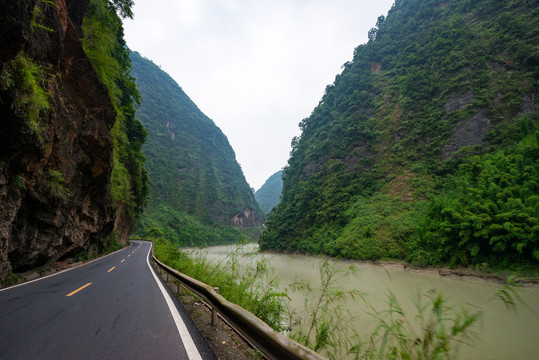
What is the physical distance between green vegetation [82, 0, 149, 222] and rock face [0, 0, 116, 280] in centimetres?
152

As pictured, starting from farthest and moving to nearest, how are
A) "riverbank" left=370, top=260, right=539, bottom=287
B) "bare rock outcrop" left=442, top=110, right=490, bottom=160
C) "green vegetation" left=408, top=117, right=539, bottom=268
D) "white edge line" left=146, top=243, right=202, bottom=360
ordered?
1. "bare rock outcrop" left=442, top=110, right=490, bottom=160
2. "green vegetation" left=408, top=117, right=539, bottom=268
3. "riverbank" left=370, top=260, right=539, bottom=287
4. "white edge line" left=146, top=243, right=202, bottom=360

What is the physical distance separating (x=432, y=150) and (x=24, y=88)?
41.9 m

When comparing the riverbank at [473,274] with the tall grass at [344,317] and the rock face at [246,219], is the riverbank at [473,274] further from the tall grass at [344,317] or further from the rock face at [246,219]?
the rock face at [246,219]

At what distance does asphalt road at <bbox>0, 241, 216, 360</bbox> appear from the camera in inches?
111

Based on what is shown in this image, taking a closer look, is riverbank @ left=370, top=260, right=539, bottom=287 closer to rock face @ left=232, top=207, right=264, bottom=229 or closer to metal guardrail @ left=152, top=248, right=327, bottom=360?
metal guardrail @ left=152, top=248, right=327, bottom=360

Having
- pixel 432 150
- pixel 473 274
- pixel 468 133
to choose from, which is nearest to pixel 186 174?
pixel 432 150

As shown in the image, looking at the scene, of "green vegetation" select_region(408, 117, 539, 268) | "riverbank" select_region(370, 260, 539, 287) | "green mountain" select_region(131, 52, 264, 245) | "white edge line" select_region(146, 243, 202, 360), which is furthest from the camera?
"green mountain" select_region(131, 52, 264, 245)

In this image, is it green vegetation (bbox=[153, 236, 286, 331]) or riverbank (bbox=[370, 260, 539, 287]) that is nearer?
green vegetation (bbox=[153, 236, 286, 331])

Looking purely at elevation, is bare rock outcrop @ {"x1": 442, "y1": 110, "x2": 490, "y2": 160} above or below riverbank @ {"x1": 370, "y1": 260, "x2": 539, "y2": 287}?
above

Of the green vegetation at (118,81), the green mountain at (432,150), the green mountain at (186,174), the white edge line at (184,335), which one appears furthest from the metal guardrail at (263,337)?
the green mountain at (186,174)

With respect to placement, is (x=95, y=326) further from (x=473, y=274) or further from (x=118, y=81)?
(x=118, y=81)

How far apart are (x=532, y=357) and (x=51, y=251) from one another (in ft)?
53.1

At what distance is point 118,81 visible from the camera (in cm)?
1981

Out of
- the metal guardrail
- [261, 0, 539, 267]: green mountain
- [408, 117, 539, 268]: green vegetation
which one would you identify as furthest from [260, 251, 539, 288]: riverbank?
the metal guardrail
